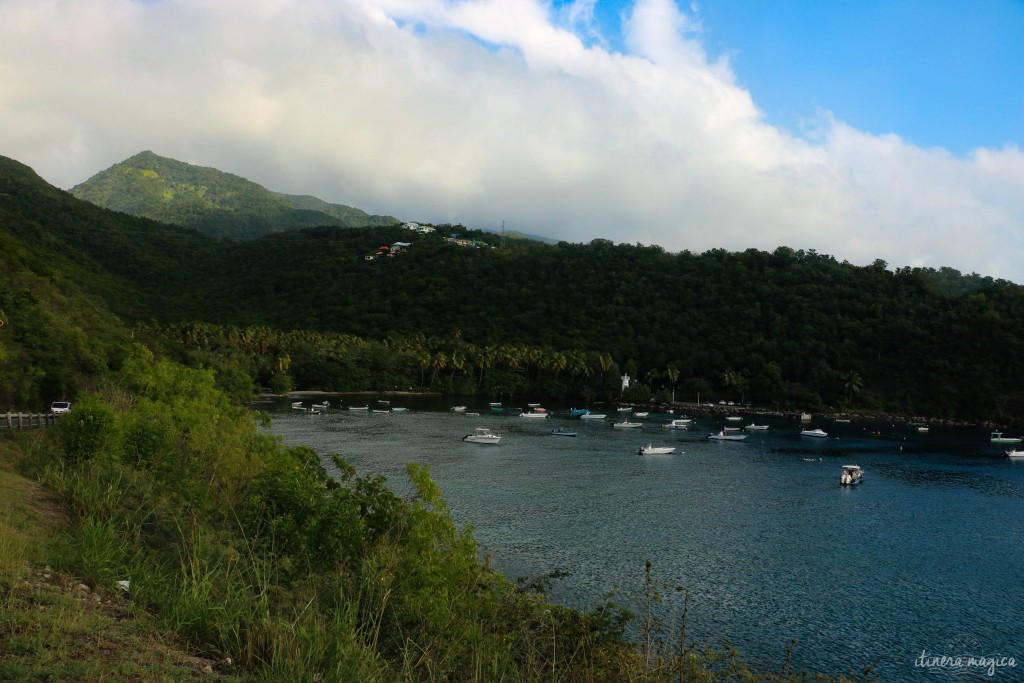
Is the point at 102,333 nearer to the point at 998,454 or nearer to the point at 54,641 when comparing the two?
the point at 54,641

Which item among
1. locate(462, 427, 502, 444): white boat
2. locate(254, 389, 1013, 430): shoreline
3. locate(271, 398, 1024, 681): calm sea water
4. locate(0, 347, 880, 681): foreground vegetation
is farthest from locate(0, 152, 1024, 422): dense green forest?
locate(0, 347, 880, 681): foreground vegetation

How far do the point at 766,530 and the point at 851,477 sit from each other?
18678 mm

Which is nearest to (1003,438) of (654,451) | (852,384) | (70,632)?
(852,384)

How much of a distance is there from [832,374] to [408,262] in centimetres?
9862

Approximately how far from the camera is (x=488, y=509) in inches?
1512

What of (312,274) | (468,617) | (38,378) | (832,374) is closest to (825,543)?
(468,617)

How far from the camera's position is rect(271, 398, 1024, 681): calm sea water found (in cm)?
2394

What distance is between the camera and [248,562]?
34.9 ft

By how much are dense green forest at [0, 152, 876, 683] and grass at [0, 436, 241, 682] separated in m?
0.03

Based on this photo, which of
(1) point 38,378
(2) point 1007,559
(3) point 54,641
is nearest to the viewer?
(3) point 54,641

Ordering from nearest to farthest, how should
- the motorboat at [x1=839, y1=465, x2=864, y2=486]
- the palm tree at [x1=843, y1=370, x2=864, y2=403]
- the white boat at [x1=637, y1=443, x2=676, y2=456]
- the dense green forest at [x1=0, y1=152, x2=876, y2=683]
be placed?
1. the dense green forest at [x1=0, y1=152, x2=876, y2=683]
2. the motorboat at [x1=839, y1=465, x2=864, y2=486]
3. the white boat at [x1=637, y1=443, x2=676, y2=456]
4. the palm tree at [x1=843, y1=370, x2=864, y2=403]

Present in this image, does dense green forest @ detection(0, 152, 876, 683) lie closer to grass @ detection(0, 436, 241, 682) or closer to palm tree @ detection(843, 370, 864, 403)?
grass @ detection(0, 436, 241, 682)

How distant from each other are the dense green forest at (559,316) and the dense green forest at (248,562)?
→ 47.8 m

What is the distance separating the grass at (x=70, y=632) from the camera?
18.4ft
